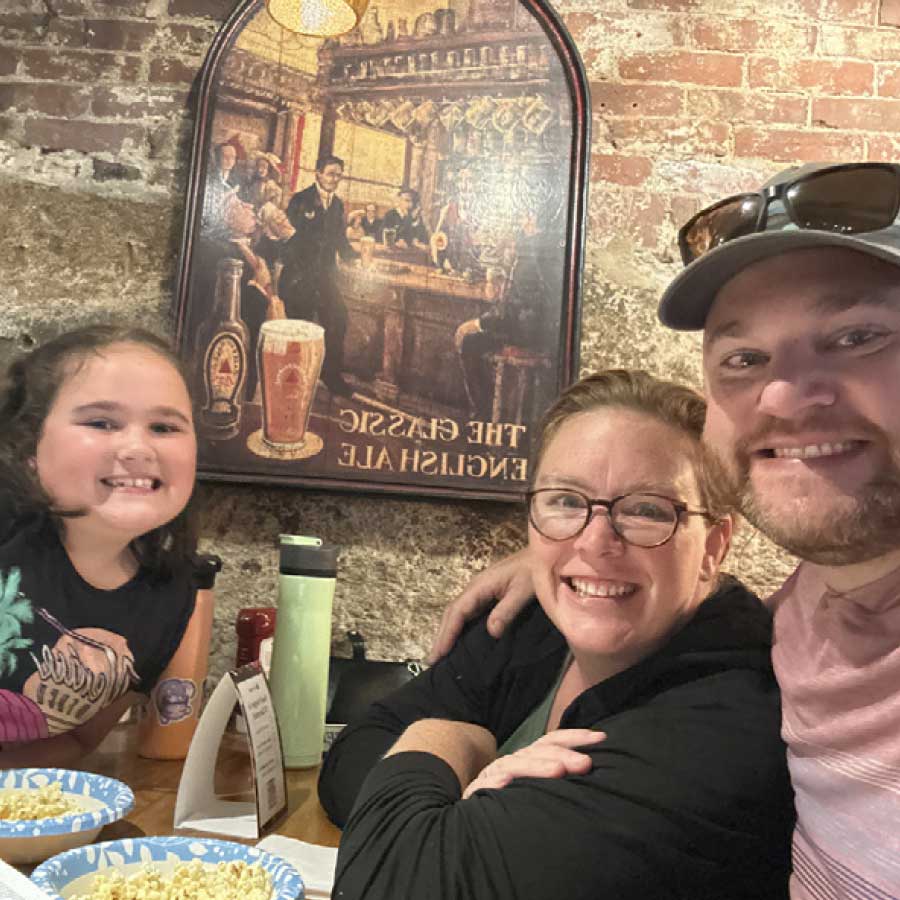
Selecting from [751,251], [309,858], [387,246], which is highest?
[387,246]

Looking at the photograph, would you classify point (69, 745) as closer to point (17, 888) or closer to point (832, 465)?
point (17, 888)

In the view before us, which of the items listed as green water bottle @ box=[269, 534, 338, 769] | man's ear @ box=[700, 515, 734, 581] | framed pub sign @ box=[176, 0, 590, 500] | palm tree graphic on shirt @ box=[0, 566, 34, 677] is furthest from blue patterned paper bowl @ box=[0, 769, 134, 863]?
framed pub sign @ box=[176, 0, 590, 500]

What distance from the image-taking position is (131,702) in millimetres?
1502

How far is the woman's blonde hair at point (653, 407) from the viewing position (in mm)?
1033

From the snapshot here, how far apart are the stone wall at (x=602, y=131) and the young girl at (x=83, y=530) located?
0.68m

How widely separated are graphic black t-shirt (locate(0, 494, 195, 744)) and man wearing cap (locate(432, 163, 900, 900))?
101cm

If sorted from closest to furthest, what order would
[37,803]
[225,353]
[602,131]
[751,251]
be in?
[751,251] → [37,803] → [225,353] → [602,131]

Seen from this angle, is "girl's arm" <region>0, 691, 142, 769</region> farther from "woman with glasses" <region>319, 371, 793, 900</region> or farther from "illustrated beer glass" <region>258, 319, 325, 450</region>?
"illustrated beer glass" <region>258, 319, 325, 450</region>

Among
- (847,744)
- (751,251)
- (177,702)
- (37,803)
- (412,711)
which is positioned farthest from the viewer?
(177,702)

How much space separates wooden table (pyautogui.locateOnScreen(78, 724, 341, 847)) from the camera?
122cm

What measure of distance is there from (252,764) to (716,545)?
2.27 ft

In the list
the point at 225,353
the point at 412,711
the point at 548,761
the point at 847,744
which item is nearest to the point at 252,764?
the point at 412,711

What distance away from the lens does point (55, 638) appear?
4.41 feet

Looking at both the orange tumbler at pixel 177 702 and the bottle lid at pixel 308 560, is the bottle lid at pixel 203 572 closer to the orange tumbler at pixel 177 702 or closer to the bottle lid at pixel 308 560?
the orange tumbler at pixel 177 702
